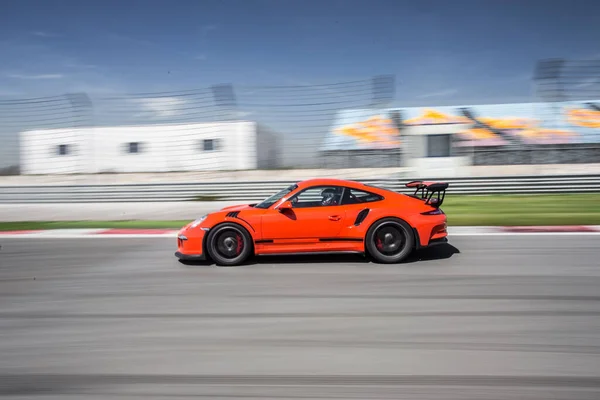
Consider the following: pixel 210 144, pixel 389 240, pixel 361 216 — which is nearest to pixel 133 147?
pixel 210 144

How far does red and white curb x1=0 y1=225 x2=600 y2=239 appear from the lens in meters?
8.20

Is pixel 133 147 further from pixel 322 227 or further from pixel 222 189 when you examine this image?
pixel 322 227

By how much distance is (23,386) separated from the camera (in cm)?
289

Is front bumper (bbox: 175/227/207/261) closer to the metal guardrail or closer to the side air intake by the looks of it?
the side air intake

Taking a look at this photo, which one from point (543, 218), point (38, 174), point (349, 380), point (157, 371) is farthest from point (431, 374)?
point (38, 174)

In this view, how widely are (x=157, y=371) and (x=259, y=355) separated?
621 millimetres

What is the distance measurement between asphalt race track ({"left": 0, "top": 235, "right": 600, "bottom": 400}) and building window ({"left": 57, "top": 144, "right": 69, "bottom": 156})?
9911mm

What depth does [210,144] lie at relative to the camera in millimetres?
14930

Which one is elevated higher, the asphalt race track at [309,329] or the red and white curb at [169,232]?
the asphalt race track at [309,329]

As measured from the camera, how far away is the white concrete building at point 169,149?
1511cm

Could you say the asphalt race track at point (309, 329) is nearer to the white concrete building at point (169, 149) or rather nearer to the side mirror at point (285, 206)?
the side mirror at point (285, 206)

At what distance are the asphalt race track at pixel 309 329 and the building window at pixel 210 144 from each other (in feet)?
28.4

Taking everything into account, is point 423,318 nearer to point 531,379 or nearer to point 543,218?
point 531,379

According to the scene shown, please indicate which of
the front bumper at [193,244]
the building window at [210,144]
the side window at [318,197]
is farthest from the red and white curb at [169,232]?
the building window at [210,144]
